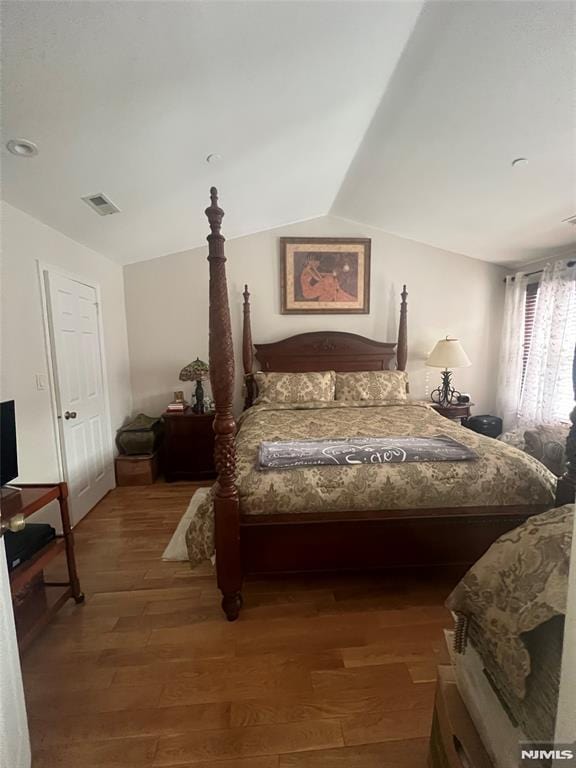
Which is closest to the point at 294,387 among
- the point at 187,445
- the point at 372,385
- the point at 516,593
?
the point at 372,385

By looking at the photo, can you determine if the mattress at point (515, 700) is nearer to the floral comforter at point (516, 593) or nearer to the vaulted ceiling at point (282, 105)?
the floral comforter at point (516, 593)

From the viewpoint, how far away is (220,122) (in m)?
1.75

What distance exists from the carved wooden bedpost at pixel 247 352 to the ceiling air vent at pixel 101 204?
1.46m

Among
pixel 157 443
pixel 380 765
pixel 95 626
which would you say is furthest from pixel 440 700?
pixel 157 443

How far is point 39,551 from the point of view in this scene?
1.52m

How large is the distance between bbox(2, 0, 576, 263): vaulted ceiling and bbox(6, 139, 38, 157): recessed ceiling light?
1.2 inches

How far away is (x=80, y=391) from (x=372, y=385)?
2.62 m

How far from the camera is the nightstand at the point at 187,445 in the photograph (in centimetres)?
329

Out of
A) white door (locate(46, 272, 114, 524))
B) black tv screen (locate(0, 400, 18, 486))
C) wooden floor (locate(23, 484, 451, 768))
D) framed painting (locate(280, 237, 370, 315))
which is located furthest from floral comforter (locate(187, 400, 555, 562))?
framed painting (locate(280, 237, 370, 315))

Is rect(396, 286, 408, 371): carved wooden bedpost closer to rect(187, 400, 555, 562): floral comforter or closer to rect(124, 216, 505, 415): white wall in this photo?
rect(124, 216, 505, 415): white wall

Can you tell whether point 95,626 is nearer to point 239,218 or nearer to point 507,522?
point 507,522

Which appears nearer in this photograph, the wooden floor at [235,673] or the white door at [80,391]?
the wooden floor at [235,673]

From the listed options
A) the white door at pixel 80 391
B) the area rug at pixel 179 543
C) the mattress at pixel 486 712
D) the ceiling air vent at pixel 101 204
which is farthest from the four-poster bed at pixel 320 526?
the white door at pixel 80 391

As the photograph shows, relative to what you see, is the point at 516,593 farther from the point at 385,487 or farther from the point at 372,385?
the point at 372,385
